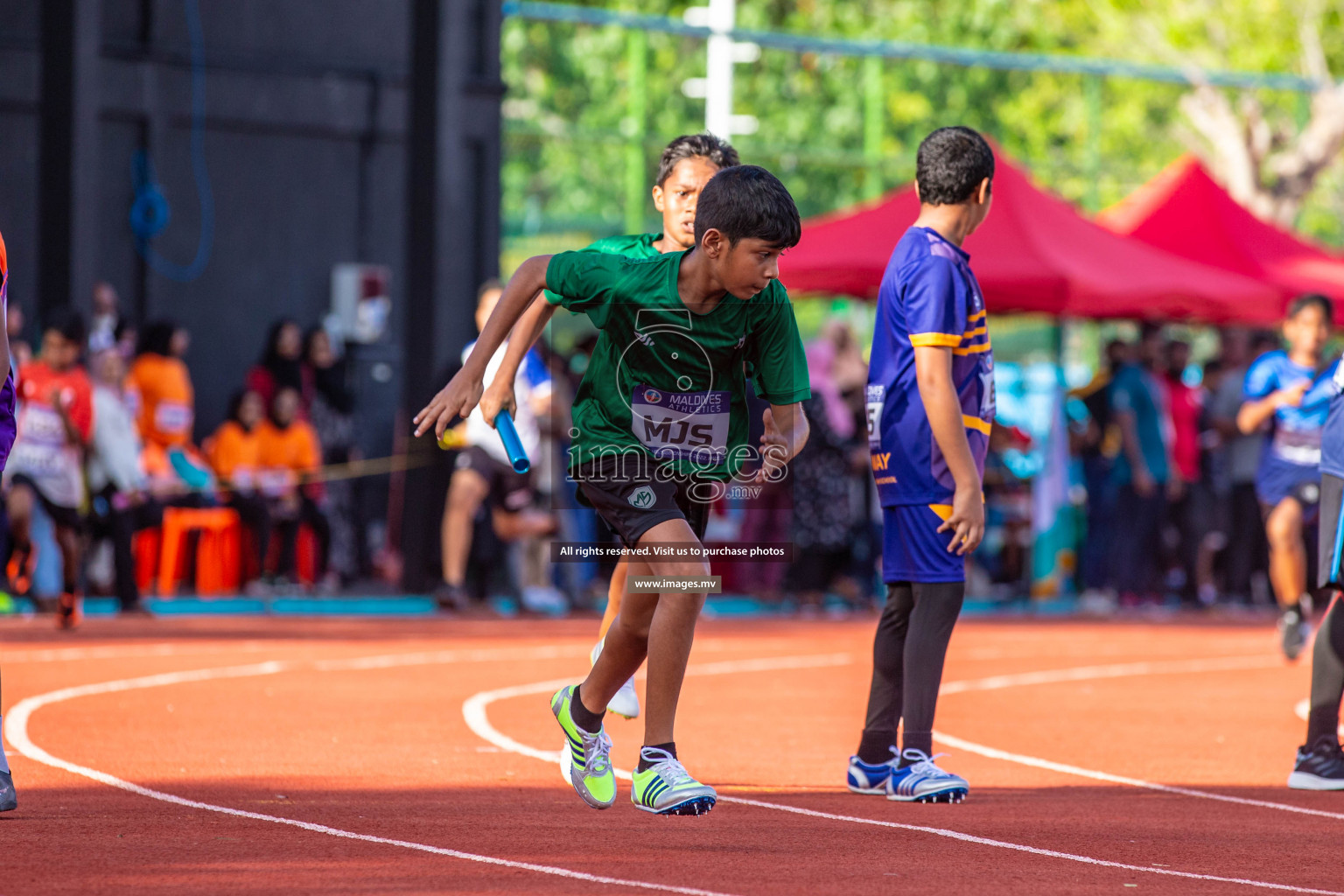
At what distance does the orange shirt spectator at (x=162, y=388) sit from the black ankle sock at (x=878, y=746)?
935 centimetres

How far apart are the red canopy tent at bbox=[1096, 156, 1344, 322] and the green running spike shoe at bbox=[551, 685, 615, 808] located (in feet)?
43.7

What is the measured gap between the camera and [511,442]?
616 centimetres

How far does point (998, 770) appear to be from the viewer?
777 centimetres

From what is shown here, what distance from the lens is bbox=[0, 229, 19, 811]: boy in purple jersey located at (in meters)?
6.05

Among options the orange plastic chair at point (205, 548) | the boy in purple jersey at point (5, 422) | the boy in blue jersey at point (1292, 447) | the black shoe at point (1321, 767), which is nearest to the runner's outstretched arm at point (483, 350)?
the boy in purple jersey at point (5, 422)

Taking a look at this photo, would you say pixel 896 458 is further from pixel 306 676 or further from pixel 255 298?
pixel 255 298

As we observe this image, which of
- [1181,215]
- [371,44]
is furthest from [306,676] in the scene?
[1181,215]

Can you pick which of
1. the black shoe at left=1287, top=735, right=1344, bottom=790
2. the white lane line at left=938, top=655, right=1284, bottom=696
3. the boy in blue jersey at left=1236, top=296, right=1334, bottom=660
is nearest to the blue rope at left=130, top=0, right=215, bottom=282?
the white lane line at left=938, top=655, right=1284, bottom=696

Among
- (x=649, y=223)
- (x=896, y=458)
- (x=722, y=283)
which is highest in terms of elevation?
(x=649, y=223)

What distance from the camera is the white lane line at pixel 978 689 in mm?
5727

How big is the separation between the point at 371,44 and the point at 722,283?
1365cm

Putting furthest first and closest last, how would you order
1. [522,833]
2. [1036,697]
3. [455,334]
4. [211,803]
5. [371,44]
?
[371,44]
[455,334]
[1036,697]
[211,803]
[522,833]

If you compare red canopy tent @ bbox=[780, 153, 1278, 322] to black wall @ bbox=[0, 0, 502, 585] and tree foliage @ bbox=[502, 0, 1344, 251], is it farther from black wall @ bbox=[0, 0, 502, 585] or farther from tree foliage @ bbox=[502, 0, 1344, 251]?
tree foliage @ bbox=[502, 0, 1344, 251]

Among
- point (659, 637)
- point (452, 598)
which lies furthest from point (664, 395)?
point (452, 598)
